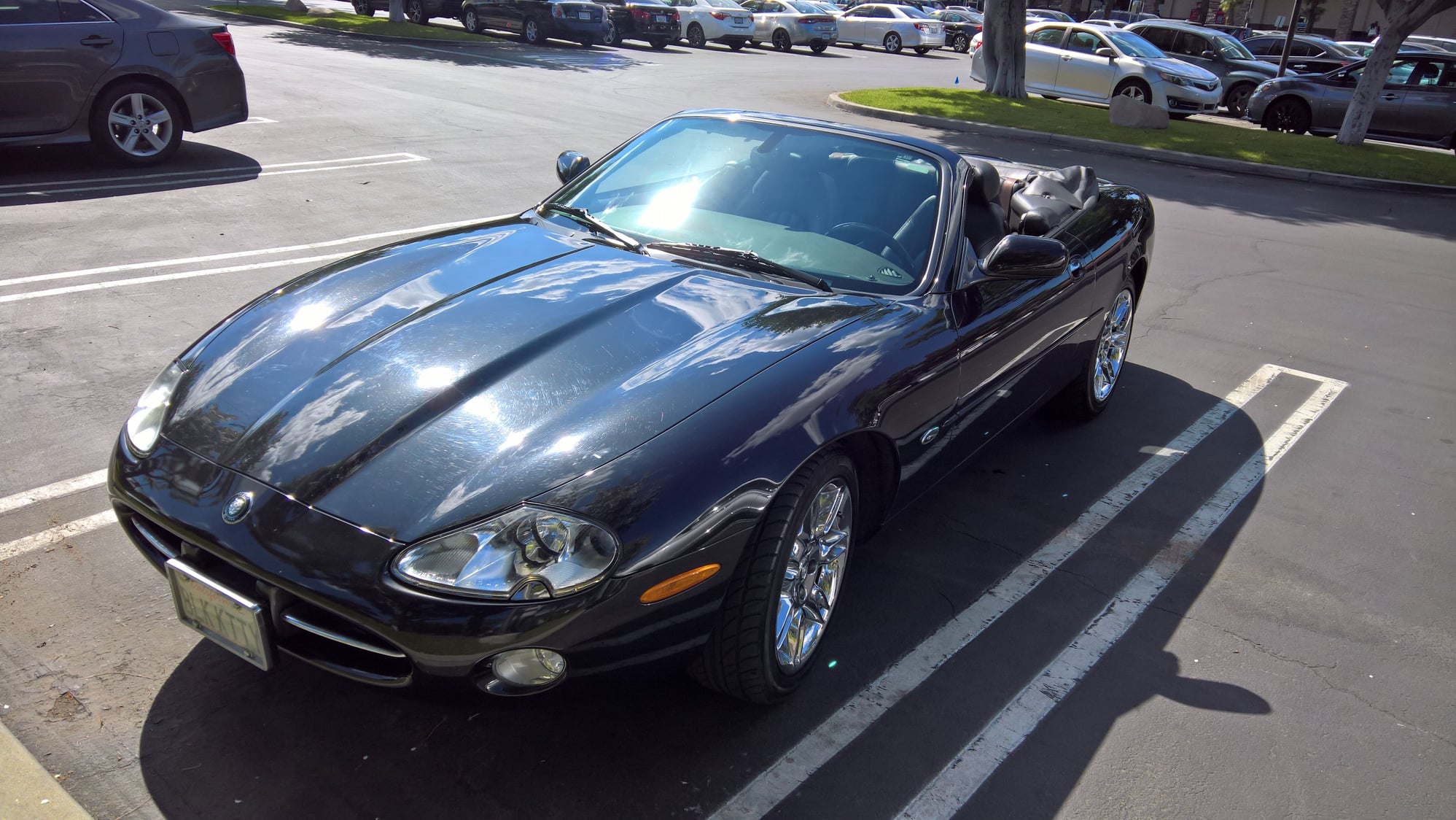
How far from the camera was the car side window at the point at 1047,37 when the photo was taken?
802 inches

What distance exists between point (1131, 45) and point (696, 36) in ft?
40.7

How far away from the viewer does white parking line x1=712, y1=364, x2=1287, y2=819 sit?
8.94 ft

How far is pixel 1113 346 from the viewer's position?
18.3 feet

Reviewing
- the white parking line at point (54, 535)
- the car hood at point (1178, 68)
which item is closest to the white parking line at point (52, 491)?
the white parking line at point (54, 535)

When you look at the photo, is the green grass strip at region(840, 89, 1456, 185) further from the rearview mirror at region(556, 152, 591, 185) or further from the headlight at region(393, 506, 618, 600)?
the headlight at region(393, 506, 618, 600)

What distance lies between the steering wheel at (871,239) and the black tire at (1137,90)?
55.6 ft

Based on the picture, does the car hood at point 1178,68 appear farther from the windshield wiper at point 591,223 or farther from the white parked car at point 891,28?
the windshield wiper at point 591,223

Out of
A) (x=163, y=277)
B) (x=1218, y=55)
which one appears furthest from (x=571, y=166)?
(x=1218, y=55)

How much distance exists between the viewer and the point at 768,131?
4266 mm

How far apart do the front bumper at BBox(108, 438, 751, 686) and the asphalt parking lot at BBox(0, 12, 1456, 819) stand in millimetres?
138

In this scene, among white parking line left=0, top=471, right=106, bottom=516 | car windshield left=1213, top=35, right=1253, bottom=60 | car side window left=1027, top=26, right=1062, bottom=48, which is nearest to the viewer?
white parking line left=0, top=471, right=106, bottom=516

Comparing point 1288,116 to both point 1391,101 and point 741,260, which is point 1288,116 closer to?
point 1391,101

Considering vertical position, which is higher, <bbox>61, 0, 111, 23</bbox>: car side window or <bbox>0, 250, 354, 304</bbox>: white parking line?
<bbox>61, 0, 111, 23</bbox>: car side window

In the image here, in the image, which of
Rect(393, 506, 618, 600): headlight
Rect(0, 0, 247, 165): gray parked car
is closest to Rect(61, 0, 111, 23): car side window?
Rect(0, 0, 247, 165): gray parked car
